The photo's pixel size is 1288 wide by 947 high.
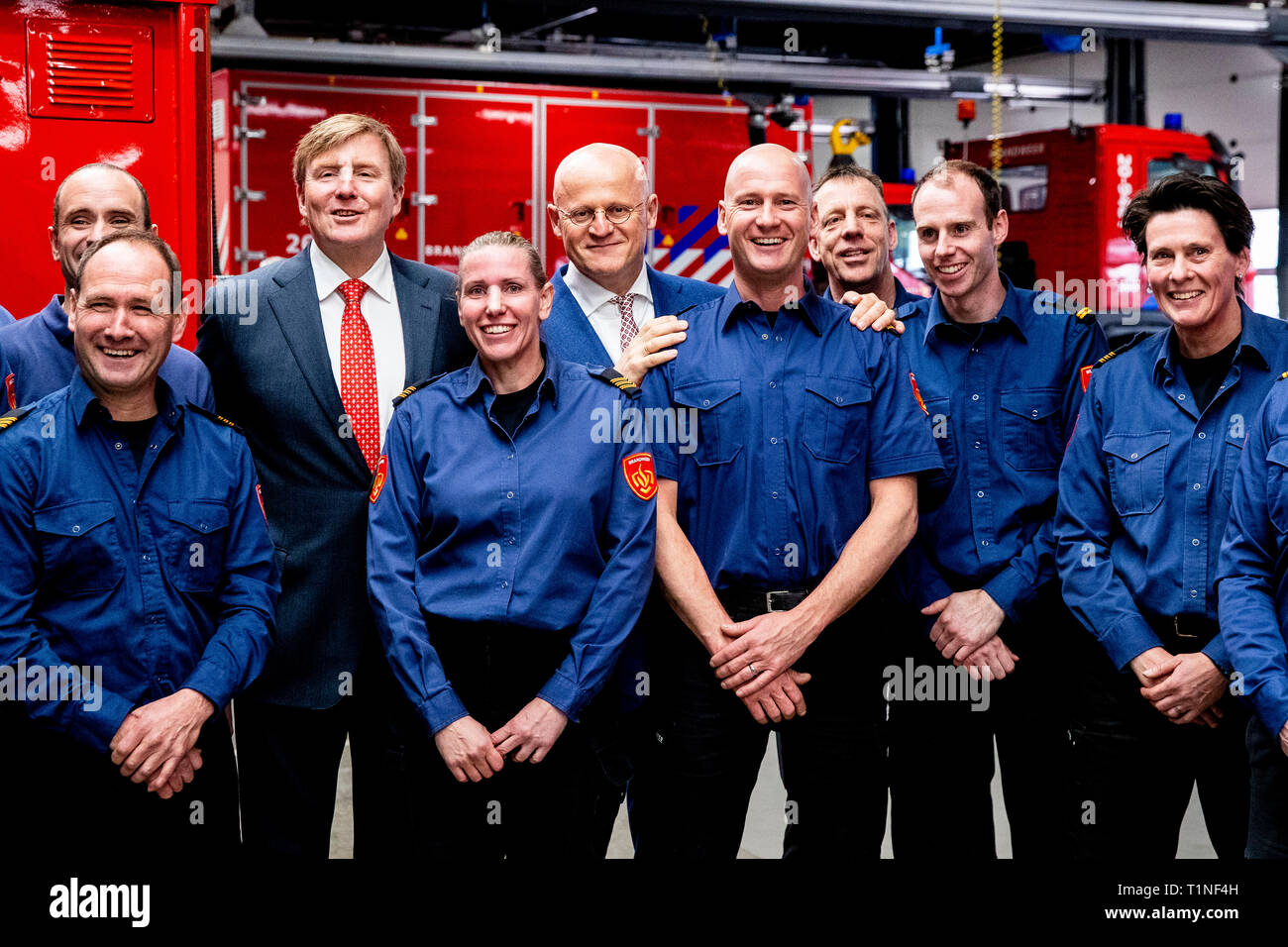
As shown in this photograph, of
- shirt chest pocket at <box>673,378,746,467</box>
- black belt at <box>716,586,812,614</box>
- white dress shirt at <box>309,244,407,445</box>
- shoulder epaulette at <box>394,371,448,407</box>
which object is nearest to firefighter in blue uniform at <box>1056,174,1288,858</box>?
black belt at <box>716,586,812,614</box>

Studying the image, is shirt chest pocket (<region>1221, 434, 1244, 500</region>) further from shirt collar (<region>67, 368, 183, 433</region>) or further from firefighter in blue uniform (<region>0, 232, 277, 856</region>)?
shirt collar (<region>67, 368, 183, 433</region>)

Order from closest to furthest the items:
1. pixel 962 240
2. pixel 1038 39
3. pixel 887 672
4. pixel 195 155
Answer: pixel 887 672 → pixel 962 240 → pixel 195 155 → pixel 1038 39

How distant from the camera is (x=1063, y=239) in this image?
10805 mm

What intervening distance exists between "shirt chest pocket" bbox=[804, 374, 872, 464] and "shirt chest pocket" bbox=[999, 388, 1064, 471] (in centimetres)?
47

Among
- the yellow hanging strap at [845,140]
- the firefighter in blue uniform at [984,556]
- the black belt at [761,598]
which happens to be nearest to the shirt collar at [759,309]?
the firefighter in blue uniform at [984,556]

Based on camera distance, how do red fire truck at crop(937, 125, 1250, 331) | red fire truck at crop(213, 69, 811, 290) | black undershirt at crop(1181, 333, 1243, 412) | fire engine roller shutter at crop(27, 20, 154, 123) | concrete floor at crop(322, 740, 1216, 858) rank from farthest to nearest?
red fire truck at crop(937, 125, 1250, 331), red fire truck at crop(213, 69, 811, 290), concrete floor at crop(322, 740, 1216, 858), fire engine roller shutter at crop(27, 20, 154, 123), black undershirt at crop(1181, 333, 1243, 412)

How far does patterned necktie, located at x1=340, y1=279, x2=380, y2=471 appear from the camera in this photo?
3.10 meters

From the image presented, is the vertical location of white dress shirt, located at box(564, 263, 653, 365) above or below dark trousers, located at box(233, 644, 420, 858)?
above

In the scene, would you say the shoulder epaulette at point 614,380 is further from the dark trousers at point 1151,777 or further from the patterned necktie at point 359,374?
the dark trousers at point 1151,777

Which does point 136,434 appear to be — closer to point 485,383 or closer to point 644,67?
point 485,383

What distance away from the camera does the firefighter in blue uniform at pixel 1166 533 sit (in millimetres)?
2951
